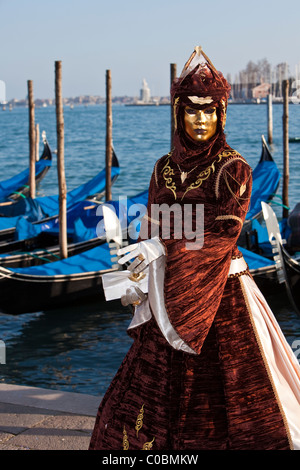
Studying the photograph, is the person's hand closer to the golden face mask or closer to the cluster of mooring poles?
the golden face mask

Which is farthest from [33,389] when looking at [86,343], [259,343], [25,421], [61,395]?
[86,343]

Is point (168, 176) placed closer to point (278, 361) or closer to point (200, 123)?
point (200, 123)

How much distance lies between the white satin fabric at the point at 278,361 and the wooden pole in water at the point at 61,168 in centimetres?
666

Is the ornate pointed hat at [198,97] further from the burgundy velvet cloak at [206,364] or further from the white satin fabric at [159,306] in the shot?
the white satin fabric at [159,306]

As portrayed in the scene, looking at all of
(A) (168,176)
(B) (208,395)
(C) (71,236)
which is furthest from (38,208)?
(B) (208,395)

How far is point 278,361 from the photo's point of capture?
2.16 metres

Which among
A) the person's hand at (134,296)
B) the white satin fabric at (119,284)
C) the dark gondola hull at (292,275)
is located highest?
the white satin fabric at (119,284)

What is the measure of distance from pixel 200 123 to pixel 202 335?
0.61 metres

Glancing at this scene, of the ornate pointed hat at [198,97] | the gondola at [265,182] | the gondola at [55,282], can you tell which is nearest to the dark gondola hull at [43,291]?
the gondola at [55,282]

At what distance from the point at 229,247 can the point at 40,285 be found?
5.91m

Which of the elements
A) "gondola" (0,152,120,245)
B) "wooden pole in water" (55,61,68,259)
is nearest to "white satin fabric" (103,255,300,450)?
"wooden pole in water" (55,61,68,259)

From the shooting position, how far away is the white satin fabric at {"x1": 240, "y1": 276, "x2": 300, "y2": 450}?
2.11 meters

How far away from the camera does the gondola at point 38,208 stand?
10234mm

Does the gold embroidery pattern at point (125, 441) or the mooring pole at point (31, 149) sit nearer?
the gold embroidery pattern at point (125, 441)
